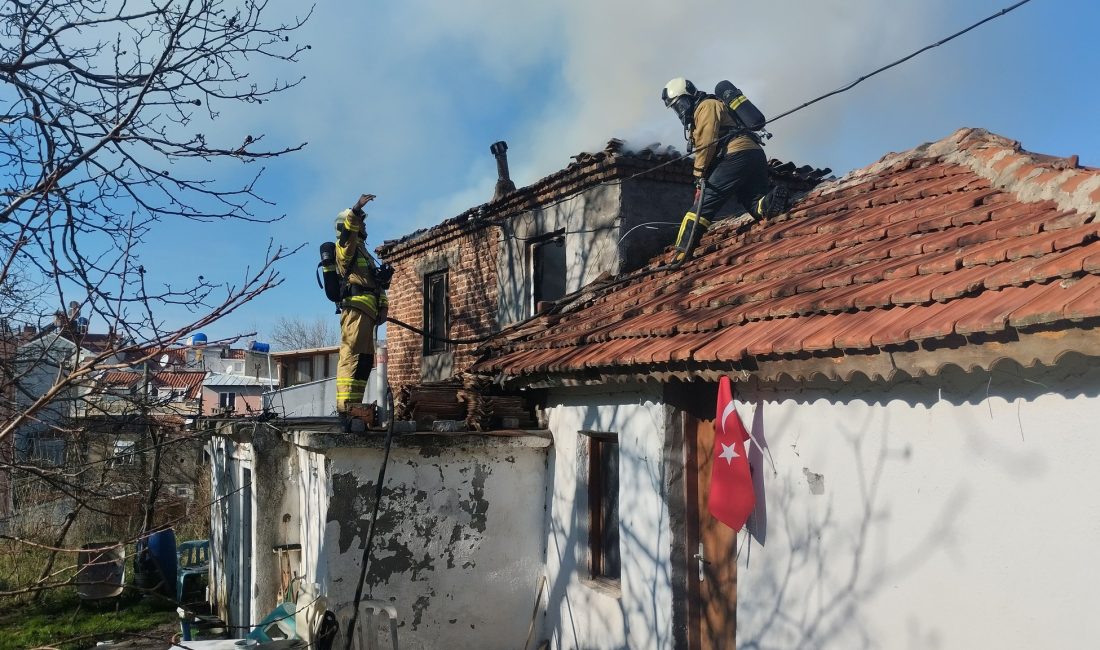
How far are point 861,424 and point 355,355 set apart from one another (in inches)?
207

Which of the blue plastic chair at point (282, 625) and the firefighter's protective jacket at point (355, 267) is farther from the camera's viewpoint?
the firefighter's protective jacket at point (355, 267)

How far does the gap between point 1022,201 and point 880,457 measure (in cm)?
193

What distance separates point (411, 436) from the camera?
685 cm

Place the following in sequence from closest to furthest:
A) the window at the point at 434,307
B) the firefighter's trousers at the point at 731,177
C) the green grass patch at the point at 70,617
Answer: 1. the firefighter's trousers at the point at 731,177
2. the green grass patch at the point at 70,617
3. the window at the point at 434,307

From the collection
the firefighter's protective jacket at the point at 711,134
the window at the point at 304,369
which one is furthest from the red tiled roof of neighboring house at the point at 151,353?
the window at the point at 304,369

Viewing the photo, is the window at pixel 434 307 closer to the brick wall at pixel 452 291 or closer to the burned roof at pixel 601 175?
the brick wall at pixel 452 291

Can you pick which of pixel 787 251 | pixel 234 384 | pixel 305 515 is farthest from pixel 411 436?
pixel 234 384

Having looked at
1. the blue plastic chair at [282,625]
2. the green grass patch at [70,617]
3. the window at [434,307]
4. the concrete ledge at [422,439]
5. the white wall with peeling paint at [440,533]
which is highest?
the window at [434,307]

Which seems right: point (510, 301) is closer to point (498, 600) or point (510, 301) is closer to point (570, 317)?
point (570, 317)

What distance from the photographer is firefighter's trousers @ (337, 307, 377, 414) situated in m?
8.02

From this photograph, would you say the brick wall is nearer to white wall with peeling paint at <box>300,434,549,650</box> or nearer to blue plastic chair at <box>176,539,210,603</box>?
white wall with peeling paint at <box>300,434,549,650</box>

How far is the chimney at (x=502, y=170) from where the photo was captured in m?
11.4

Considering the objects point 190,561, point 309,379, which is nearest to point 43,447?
point 190,561

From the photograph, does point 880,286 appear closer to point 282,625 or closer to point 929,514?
point 929,514
